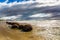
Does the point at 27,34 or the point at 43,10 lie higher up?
the point at 43,10

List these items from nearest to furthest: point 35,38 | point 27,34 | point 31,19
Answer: point 35,38 → point 27,34 → point 31,19

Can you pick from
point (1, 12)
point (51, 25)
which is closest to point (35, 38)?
point (51, 25)

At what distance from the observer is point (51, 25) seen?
292 inches

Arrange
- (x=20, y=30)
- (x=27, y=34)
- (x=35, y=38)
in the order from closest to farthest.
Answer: (x=35, y=38), (x=27, y=34), (x=20, y=30)

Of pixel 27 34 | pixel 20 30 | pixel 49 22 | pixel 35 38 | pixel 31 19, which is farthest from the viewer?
pixel 31 19

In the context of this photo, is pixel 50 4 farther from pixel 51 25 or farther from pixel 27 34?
pixel 27 34

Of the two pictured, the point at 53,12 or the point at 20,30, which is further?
the point at 53,12

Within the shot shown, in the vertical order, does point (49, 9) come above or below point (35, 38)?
above

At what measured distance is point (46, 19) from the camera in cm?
833

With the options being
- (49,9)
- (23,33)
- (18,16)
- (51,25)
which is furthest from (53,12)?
(23,33)

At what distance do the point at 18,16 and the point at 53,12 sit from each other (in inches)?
69.6

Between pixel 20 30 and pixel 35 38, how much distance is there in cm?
127

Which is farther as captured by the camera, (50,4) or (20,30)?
(50,4)

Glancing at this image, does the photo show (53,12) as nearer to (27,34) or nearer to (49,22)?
(49,22)
